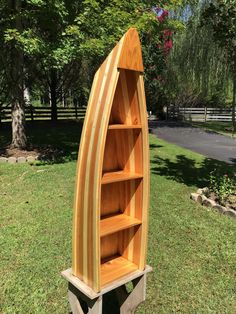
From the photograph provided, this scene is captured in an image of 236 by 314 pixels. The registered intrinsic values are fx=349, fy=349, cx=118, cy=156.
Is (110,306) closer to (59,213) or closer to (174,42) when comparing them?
(59,213)

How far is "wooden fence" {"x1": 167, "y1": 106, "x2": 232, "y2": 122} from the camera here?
27156 millimetres

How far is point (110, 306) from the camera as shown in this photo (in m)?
3.51

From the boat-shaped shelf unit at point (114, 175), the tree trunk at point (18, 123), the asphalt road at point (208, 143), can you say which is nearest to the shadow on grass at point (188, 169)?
the asphalt road at point (208, 143)

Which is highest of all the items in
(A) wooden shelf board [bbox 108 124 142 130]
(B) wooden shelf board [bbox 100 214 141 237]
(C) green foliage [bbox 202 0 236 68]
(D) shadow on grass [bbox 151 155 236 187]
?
(C) green foliage [bbox 202 0 236 68]

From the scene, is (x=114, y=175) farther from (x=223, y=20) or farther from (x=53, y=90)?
(x=53, y=90)

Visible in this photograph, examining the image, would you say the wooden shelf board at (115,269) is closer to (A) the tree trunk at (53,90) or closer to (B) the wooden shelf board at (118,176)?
(B) the wooden shelf board at (118,176)

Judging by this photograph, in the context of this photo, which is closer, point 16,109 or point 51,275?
point 51,275

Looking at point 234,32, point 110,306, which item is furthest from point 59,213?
point 234,32

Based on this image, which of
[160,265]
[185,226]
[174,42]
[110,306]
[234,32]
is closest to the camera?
[110,306]

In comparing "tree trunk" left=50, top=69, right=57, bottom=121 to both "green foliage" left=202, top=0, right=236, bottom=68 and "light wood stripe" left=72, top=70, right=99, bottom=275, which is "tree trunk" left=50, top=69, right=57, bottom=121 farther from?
"light wood stripe" left=72, top=70, right=99, bottom=275

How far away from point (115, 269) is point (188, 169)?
260 inches

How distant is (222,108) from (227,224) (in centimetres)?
2536

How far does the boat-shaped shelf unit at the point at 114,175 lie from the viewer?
263 cm

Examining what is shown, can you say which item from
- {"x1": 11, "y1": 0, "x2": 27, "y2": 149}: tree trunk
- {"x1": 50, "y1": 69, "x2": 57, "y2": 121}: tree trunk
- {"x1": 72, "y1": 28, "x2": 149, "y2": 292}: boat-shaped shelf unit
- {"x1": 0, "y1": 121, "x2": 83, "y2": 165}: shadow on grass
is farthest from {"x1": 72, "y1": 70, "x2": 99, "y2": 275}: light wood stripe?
{"x1": 50, "y1": 69, "x2": 57, "y2": 121}: tree trunk
